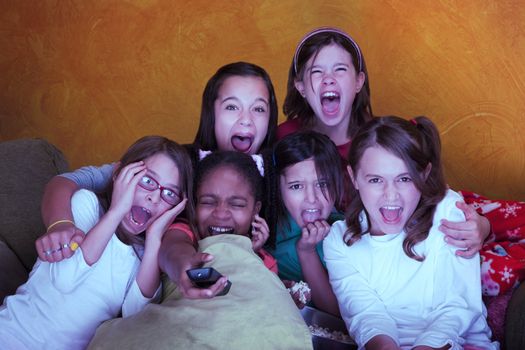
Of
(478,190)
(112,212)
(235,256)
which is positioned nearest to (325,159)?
(235,256)

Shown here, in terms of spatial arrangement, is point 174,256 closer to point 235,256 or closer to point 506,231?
point 235,256

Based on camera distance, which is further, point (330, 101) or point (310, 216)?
point (330, 101)

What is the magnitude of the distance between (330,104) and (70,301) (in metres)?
1.21

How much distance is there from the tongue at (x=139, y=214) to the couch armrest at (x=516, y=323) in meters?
1.05

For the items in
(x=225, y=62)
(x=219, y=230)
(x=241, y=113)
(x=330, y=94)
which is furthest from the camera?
(x=225, y=62)

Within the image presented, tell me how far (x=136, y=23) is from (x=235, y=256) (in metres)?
2.15

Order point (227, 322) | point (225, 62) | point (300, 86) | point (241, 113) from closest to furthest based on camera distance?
point (227, 322) < point (241, 113) < point (300, 86) < point (225, 62)

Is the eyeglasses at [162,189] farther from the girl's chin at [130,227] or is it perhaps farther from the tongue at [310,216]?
the tongue at [310,216]

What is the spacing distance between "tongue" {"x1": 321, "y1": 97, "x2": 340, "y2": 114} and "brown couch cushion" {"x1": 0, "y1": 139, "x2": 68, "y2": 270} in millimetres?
991

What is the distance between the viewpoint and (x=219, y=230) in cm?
198

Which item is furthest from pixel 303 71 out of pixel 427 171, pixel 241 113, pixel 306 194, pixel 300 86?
pixel 427 171

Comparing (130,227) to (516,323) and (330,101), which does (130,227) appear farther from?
(516,323)

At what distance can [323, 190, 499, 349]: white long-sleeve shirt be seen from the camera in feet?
5.73

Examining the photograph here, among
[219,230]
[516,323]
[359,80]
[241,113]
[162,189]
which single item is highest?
→ [359,80]
